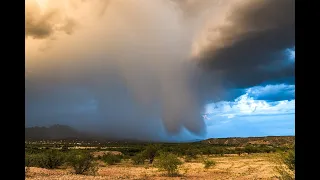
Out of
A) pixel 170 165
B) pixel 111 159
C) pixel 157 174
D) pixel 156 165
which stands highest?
pixel 170 165

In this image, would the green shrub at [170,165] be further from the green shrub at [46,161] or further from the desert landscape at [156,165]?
the green shrub at [46,161]

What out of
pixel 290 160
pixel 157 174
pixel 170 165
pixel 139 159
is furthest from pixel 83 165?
pixel 290 160

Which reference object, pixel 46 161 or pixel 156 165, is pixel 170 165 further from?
pixel 46 161

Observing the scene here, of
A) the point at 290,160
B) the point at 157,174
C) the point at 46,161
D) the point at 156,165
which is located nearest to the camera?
the point at 290,160

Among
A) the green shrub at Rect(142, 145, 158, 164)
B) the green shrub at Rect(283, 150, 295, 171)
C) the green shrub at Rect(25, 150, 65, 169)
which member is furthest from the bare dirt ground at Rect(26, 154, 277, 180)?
the green shrub at Rect(283, 150, 295, 171)

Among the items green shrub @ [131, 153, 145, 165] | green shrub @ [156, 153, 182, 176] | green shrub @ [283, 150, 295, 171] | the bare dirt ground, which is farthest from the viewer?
green shrub @ [131, 153, 145, 165]

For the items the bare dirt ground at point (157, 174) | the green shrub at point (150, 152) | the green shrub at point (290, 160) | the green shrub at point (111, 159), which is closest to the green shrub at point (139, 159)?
the green shrub at point (150, 152)

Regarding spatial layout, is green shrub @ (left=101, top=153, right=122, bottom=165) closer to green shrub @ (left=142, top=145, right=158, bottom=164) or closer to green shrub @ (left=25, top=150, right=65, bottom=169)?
green shrub @ (left=142, top=145, right=158, bottom=164)

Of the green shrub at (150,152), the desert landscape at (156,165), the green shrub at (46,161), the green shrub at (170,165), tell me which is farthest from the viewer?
the green shrub at (150,152)

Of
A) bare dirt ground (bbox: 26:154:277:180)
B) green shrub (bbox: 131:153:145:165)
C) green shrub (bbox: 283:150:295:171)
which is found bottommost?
green shrub (bbox: 131:153:145:165)

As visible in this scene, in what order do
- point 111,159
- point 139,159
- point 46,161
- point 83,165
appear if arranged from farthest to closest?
1. point 139,159
2. point 111,159
3. point 46,161
4. point 83,165
